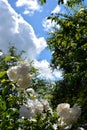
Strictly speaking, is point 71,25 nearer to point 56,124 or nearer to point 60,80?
point 56,124

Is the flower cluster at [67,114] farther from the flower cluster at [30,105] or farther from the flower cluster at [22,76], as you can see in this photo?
the flower cluster at [22,76]

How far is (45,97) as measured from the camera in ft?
12.3

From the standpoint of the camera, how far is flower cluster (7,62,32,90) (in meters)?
3.51

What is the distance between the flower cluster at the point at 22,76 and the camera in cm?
351

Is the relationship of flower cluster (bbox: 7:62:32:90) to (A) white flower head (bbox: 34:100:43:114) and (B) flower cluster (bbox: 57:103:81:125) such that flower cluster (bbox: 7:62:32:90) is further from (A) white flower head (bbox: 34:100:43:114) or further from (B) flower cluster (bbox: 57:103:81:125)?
(B) flower cluster (bbox: 57:103:81:125)

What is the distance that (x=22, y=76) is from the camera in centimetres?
353

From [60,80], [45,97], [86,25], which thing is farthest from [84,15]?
[60,80]

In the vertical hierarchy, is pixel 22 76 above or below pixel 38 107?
above

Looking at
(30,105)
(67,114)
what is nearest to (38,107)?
(30,105)

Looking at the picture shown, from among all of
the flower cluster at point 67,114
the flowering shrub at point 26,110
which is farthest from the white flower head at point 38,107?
the flower cluster at point 67,114

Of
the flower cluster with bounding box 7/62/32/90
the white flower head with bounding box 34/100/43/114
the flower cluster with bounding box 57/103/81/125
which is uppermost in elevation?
the flower cluster with bounding box 7/62/32/90

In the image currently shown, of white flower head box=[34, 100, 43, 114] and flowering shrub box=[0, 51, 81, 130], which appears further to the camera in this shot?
white flower head box=[34, 100, 43, 114]

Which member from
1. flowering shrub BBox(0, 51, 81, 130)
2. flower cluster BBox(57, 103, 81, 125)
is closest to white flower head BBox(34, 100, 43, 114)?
flowering shrub BBox(0, 51, 81, 130)

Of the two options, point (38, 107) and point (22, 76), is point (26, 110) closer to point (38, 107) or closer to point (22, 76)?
point (38, 107)
